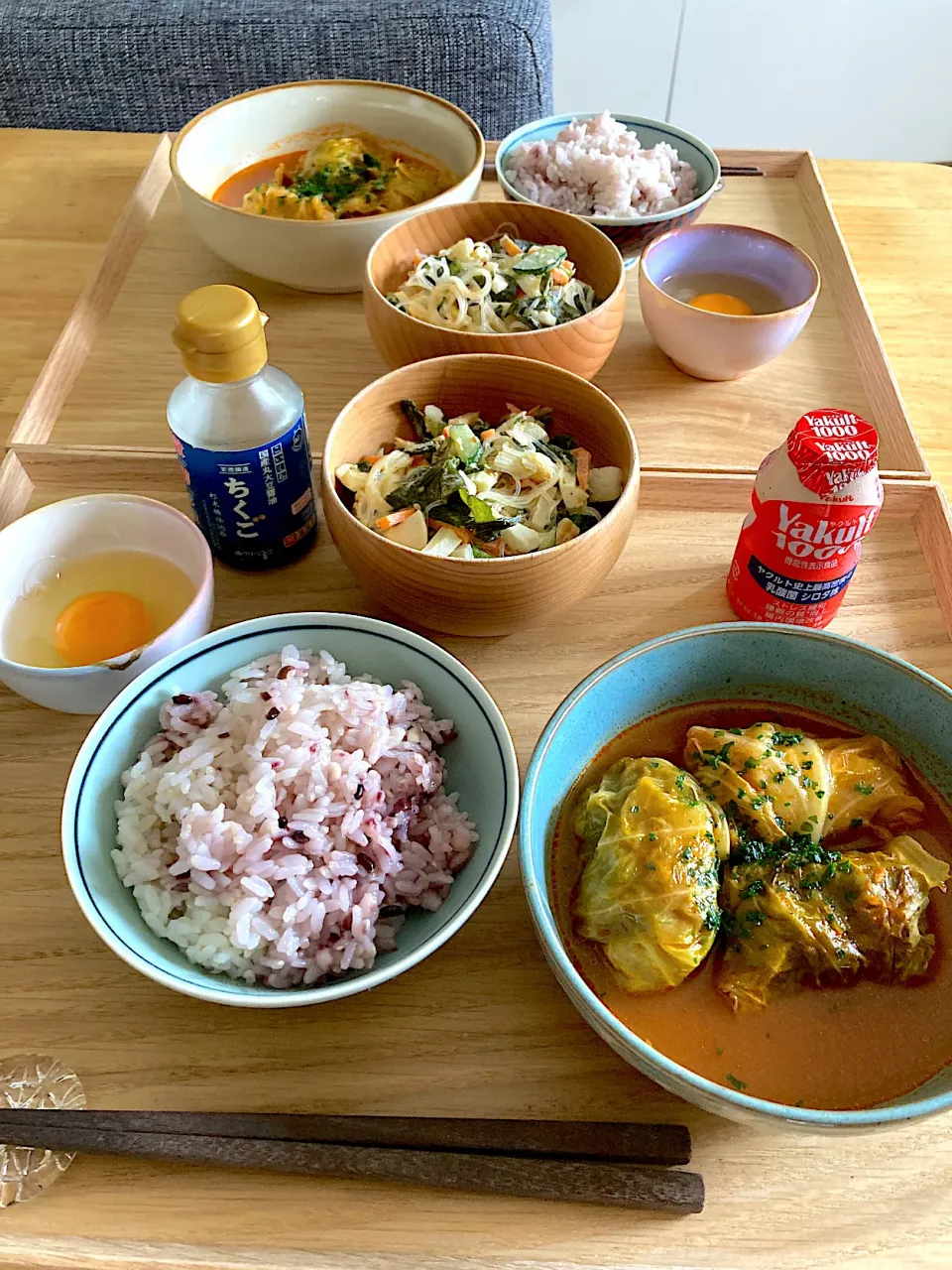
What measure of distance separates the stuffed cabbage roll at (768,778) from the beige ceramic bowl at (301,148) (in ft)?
3.88

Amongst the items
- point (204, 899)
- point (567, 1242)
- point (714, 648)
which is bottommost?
point (567, 1242)

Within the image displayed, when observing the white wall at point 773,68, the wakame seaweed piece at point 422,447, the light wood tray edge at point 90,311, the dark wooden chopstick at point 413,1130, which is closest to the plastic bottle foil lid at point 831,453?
the wakame seaweed piece at point 422,447

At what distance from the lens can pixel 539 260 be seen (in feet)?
5.43

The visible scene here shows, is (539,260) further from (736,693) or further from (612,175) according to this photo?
(736,693)

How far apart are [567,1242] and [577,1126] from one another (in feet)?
0.33

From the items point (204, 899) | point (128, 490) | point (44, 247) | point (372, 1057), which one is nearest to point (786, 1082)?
point (372, 1057)

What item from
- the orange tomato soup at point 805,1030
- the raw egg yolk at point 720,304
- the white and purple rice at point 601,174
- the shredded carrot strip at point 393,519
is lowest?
the orange tomato soup at point 805,1030

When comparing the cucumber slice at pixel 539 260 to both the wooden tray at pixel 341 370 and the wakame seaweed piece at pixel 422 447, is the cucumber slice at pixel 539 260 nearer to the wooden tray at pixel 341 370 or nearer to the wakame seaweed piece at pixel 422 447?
the wooden tray at pixel 341 370

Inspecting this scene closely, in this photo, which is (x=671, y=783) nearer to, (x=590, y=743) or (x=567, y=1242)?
(x=590, y=743)

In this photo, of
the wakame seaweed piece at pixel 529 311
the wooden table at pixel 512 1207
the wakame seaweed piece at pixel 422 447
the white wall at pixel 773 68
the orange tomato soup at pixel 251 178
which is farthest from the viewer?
the white wall at pixel 773 68

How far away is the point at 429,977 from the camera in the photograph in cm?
107

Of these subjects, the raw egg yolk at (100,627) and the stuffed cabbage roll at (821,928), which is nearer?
the stuffed cabbage roll at (821,928)

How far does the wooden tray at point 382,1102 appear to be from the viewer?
2.95ft

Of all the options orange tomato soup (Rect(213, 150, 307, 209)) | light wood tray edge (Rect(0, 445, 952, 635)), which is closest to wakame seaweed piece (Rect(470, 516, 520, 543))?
light wood tray edge (Rect(0, 445, 952, 635))
